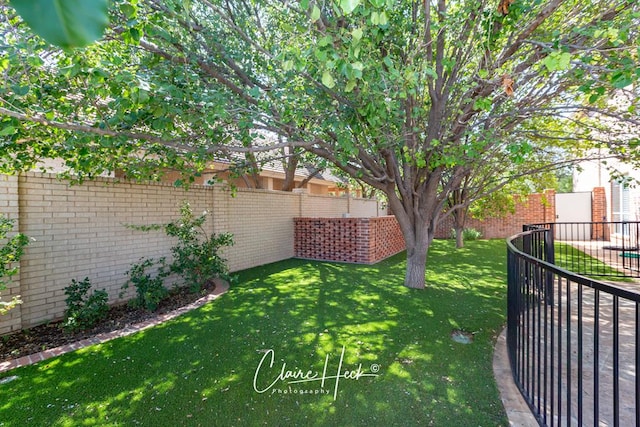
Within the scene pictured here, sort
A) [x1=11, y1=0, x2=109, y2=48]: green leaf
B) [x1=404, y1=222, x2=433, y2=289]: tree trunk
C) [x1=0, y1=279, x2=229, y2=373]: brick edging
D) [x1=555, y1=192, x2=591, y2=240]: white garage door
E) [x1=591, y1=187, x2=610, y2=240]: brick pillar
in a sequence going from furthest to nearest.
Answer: [x1=555, y1=192, x2=591, y2=240]: white garage door → [x1=591, y1=187, x2=610, y2=240]: brick pillar → [x1=404, y1=222, x2=433, y2=289]: tree trunk → [x1=0, y1=279, x2=229, y2=373]: brick edging → [x1=11, y1=0, x2=109, y2=48]: green leaf

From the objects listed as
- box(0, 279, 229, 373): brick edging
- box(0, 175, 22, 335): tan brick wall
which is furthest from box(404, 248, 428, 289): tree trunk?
box(0, 175, 22, 335): tan brick wall

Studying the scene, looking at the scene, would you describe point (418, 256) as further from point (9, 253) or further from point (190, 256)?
point (9, 253)

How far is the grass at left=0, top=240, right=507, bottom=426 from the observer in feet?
8.45

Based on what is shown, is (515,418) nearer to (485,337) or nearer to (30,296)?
(485,337)

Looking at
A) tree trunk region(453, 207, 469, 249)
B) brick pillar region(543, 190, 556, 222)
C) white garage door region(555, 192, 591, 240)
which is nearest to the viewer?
tree trunk region(453, 207, 469, 249)

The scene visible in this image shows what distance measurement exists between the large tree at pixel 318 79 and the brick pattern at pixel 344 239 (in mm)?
3084

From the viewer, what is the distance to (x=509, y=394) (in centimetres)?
282

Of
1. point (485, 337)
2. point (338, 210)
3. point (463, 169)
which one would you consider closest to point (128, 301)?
point (485, 337)

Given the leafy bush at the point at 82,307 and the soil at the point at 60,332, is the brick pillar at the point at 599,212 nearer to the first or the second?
the soil at the point at 60,332

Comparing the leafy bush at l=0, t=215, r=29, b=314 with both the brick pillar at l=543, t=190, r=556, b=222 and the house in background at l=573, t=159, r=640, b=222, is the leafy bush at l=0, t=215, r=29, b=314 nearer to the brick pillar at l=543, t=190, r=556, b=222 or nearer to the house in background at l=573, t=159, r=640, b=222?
the house in background at l=573, t=159, r=640, b=222

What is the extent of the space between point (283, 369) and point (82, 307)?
10.9 feet

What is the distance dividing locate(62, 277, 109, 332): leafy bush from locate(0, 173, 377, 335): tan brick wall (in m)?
0.36

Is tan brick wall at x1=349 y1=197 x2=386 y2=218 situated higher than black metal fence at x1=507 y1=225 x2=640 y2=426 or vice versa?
tan brick wall at x1=349 y1=197 x2=386 y2=218

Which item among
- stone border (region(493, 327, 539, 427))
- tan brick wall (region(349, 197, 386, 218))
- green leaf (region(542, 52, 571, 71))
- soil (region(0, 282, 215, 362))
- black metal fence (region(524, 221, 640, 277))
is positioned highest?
green leaf (region(542, 52, 571, 71))
